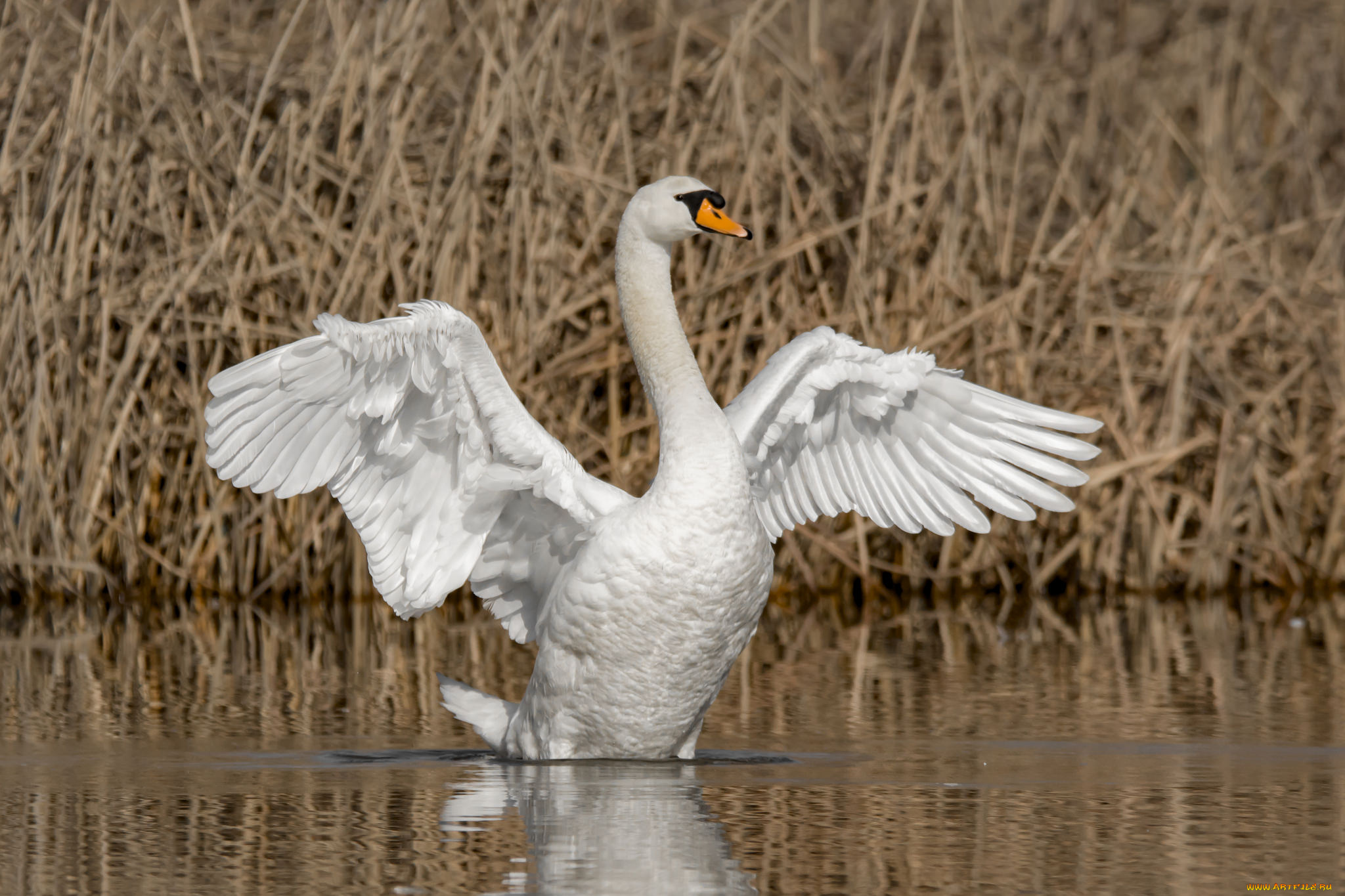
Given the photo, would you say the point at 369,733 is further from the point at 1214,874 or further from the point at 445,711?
the point at 1214,874

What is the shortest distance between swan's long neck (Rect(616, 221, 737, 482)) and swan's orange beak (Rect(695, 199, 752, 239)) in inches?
5.8

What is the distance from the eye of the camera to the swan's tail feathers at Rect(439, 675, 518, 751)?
6457mm

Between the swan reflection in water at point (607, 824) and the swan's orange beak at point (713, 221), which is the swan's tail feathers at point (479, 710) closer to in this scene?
the swan reflection in water at point (607, 824)

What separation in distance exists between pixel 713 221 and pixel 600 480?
905 millimetres

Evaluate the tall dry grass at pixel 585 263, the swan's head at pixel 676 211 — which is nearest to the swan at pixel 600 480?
the swan's head at pixel 676 211

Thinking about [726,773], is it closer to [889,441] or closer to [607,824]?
[607,824]

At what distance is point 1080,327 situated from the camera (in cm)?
1058

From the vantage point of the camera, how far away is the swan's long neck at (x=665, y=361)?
237 inches

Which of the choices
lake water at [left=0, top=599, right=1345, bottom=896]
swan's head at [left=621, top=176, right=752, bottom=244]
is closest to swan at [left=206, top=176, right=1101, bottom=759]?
swan's head at [left=621, top=176, right=752, bottom=244]

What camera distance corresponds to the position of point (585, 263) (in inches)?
409

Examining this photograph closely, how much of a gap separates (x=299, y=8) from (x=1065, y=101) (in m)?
4.56

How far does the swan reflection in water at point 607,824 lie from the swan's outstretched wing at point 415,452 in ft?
2.36

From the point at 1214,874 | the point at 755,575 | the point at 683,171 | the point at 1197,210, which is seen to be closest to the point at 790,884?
the point at 1214,874

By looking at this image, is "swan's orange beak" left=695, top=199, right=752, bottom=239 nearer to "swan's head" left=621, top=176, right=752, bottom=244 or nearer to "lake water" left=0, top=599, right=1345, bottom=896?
"swan's head" left=621, top=176, right=752, bottom=244
